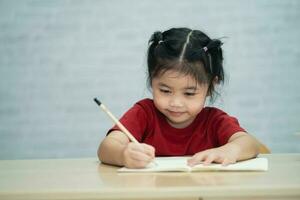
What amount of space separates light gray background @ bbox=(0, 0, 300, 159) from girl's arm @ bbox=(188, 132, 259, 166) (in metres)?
1.04

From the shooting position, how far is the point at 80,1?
7.01ft

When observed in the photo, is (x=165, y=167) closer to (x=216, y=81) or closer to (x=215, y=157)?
(x=215, y=157)

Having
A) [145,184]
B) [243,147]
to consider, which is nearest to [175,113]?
[243,147]

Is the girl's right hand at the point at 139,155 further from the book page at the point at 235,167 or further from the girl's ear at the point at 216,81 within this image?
the girl's ear at the point at 216,81

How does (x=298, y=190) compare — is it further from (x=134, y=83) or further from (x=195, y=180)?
(x=134, y=83)

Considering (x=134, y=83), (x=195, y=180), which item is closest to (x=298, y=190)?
(x=195, y=180)

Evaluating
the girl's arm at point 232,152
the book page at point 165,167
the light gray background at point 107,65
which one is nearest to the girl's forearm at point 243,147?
the girl's arm at point 232,152

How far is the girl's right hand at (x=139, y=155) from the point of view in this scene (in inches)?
34.8

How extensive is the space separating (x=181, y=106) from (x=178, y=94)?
0.03 m

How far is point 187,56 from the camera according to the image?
1.25m

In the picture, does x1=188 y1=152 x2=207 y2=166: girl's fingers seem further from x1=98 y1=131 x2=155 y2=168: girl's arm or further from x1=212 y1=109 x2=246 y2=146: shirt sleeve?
x1=212 y1=109 x2=246 y2=146: shirt sleeve

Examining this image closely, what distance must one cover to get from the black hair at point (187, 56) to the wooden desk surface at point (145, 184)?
40 centimetres

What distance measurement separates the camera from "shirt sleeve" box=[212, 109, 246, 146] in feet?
3.93

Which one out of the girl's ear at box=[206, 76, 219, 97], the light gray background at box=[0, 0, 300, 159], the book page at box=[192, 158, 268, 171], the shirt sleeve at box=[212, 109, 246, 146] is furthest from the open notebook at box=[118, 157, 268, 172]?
the light gray background at box=[0, 0, 300, 159]
